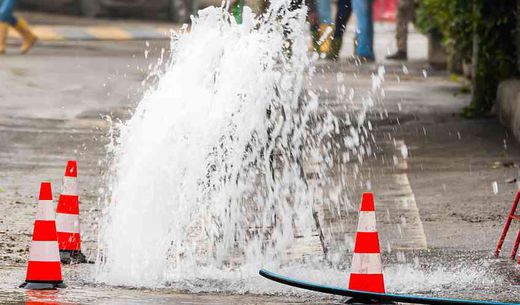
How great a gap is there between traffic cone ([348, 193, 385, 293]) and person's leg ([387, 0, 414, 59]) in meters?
18.6

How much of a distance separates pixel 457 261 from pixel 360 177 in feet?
13.2

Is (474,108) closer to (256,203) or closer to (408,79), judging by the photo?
(408,79)

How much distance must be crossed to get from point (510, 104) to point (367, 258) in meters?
8.52

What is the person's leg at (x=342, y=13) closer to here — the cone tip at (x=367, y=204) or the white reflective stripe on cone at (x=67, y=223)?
the white reflective stripe on cone at (x=67, y=223)

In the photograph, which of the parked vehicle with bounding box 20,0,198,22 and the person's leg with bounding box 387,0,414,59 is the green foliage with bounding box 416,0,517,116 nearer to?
the person's leg with bounding box 387,0,414,59

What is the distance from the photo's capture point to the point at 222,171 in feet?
34.5

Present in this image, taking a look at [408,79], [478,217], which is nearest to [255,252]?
[478,217]

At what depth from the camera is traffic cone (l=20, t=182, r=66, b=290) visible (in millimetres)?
9055

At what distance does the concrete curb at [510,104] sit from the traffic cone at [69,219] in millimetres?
6961

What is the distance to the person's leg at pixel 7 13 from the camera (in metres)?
25.8

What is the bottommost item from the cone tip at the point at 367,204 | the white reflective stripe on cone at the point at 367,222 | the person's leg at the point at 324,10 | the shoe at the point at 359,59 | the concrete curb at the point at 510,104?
the white reflective stripe on cone at the point at 367,222

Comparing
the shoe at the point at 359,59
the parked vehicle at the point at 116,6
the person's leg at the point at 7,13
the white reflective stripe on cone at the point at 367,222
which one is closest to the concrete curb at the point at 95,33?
the parked vehicle at the point at 116,6

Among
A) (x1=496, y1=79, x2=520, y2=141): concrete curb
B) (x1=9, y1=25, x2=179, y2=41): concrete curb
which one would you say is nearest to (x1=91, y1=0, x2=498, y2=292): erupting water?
(x1=496, y1=79, x2=520, y2=141): concrete curb

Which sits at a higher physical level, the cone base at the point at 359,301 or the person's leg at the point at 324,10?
the person's leg at the point at 324,10
